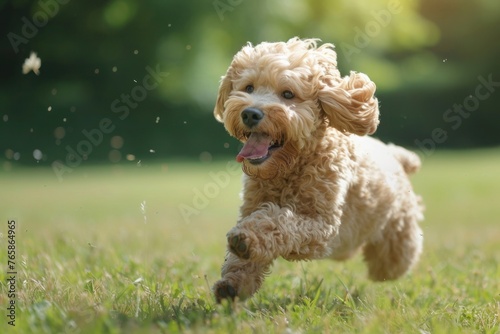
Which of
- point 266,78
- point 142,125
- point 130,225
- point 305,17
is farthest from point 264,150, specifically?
point 305,17

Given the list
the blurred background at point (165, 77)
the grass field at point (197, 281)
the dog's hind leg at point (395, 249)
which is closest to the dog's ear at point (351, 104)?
the grass field at point (197, 281)

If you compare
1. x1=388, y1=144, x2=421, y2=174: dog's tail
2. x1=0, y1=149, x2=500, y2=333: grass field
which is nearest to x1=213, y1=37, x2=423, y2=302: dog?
x1=0, y1=149, x2=500, y2=333: grass field

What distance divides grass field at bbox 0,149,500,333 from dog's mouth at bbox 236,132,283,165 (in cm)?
63

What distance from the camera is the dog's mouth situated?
3982 mm

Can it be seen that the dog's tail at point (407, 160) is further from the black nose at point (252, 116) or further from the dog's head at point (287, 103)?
the black nose at point (252, 116)

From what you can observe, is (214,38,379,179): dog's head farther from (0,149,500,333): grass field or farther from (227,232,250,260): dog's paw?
(0,149,500,333): grass field

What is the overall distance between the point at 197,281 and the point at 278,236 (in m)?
1.13

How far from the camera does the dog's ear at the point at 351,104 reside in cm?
421

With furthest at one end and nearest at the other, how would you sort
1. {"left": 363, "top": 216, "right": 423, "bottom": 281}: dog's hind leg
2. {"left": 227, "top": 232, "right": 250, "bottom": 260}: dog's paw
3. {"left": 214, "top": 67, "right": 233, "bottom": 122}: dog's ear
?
{"left": 363, "top": 216, "right": 423, "bottom": 281}: dog's hind leg → {"left": 214, "top": 67, "right": 233, "bottom": 122}: dog's ear → {"left": 227, "top": 232, "right": 250, "bottom": 260}: dog's paw

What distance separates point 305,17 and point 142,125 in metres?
6.14

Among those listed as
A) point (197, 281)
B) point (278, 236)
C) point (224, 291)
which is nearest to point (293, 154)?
point (278, 236)

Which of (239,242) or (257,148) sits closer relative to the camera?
(239,242)

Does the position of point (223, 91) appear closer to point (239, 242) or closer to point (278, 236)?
point (278, 236)

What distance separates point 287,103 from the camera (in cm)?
410
